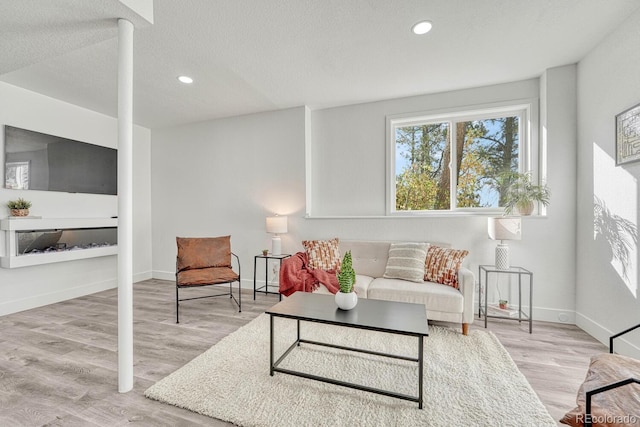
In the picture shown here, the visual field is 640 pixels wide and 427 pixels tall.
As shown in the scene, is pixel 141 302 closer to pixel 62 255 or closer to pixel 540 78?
pixel 62 255

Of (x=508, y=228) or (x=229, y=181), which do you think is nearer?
(x=508, y=228)

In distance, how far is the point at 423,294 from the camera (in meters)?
2.65

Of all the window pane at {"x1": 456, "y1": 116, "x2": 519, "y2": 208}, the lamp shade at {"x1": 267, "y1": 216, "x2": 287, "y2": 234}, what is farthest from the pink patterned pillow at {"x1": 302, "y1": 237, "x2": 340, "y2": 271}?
the window pane at {"x1": 456, "y1": 116, "x2": 519, "y2": 208}

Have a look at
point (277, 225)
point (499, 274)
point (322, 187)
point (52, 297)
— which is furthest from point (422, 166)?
point (52, 297)

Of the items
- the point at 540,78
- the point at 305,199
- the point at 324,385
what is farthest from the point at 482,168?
the point at 324,385

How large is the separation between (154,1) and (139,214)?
374 centimetres

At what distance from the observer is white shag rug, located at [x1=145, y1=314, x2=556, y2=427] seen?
1.57 metres

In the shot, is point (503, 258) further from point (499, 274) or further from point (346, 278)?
point (346, 278)

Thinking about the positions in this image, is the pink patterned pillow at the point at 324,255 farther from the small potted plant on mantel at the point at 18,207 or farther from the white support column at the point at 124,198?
the small potted plant on mantel at the point at 18,207

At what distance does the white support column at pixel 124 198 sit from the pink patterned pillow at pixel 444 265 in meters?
2.72

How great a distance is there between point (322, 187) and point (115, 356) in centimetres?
299

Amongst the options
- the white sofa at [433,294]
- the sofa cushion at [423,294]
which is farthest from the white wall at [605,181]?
→ the sofa cushion at [423,294]

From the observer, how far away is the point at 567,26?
7.48 feet

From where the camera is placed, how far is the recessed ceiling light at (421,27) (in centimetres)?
222
